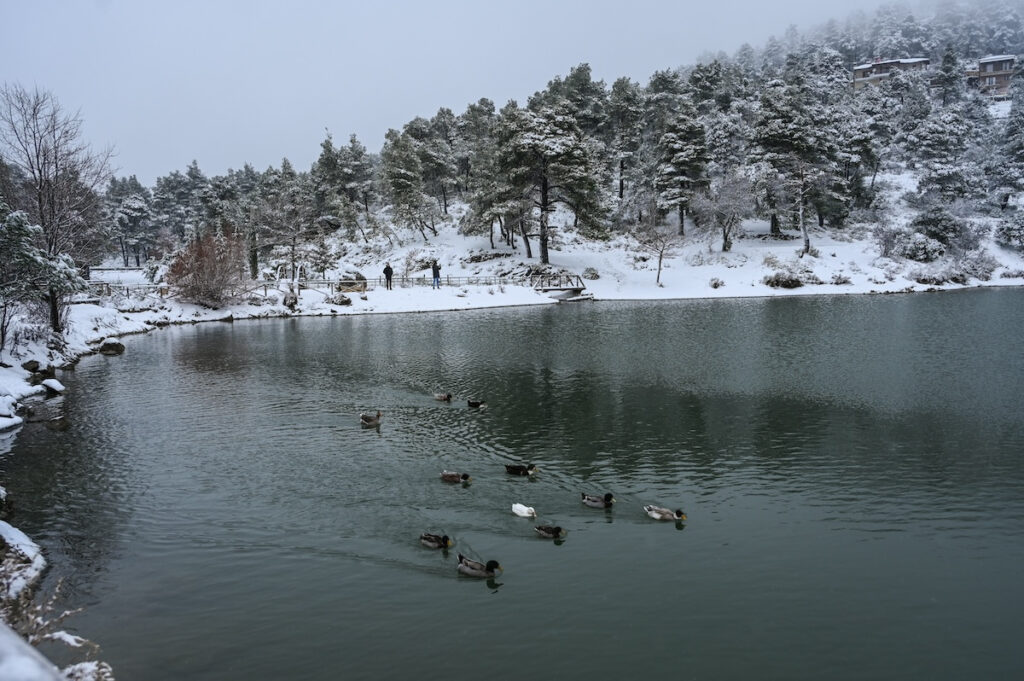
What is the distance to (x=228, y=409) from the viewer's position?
23250 mm

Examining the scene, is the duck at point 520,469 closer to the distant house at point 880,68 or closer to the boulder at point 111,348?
the boulder at point 111,348

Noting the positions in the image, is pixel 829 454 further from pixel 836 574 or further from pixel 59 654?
pixel 59 654

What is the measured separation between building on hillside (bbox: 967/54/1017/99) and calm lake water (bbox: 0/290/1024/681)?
352ft

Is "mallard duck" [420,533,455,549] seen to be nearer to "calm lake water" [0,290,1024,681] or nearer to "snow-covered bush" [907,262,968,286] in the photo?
"calm lake water" [0,290,1024,681]

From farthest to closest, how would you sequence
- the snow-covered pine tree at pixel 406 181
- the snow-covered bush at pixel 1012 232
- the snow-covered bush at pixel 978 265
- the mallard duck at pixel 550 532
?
the snow-covered pine tree at pixel 406 181, the snow-covered bush at pixel 1012 232, the snow-covered bush at pixel 978 265, the mallard duck at pixel 550 532

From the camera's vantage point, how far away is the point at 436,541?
40.5ft

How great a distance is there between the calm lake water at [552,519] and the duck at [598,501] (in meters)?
0.22

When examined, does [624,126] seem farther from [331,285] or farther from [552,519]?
[552,519]

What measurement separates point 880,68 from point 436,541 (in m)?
137

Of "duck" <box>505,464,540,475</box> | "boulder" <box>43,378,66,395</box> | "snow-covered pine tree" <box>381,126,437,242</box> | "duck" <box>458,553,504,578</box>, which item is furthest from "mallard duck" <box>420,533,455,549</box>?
"snow-covered pine tree" <box>381,126,437,242</box>

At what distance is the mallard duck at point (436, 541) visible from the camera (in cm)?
1234

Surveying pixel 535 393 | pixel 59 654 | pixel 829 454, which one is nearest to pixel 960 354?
pixel 829 454

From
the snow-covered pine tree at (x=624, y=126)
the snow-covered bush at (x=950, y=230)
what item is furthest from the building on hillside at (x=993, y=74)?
the snow-covered pine tree at (x=624, y=126)

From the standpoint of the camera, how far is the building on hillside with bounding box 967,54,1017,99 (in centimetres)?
10612
